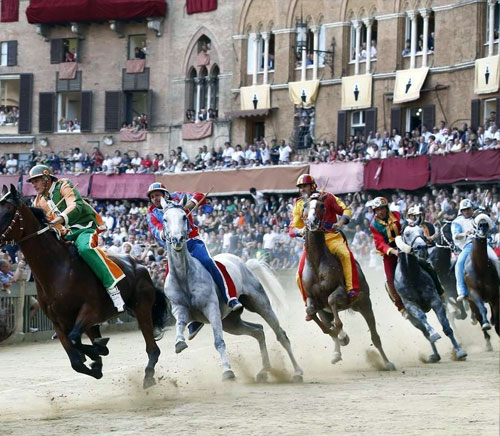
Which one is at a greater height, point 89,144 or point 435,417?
point 89,144

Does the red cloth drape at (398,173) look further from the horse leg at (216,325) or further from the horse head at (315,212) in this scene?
the horse leg at (216,325)

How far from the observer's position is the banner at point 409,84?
147 ft

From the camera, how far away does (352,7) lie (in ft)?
159

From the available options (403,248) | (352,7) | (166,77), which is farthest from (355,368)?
(166,77)

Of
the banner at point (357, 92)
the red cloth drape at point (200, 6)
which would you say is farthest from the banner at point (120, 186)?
the banner at point (357, 92)

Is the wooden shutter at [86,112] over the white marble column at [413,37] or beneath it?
beneath

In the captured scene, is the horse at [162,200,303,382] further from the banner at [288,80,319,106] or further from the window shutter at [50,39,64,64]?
the window shutter at [50,39,64,64]

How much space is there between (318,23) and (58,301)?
38367 mm

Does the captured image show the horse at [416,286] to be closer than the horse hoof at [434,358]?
No

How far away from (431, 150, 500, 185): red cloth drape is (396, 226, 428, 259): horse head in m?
18.3

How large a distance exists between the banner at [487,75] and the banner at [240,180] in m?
6.99

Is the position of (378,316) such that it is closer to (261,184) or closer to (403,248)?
(403,248)

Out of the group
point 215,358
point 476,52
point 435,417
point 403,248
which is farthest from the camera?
point 476,52

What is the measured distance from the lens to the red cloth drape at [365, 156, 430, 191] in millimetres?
38094
